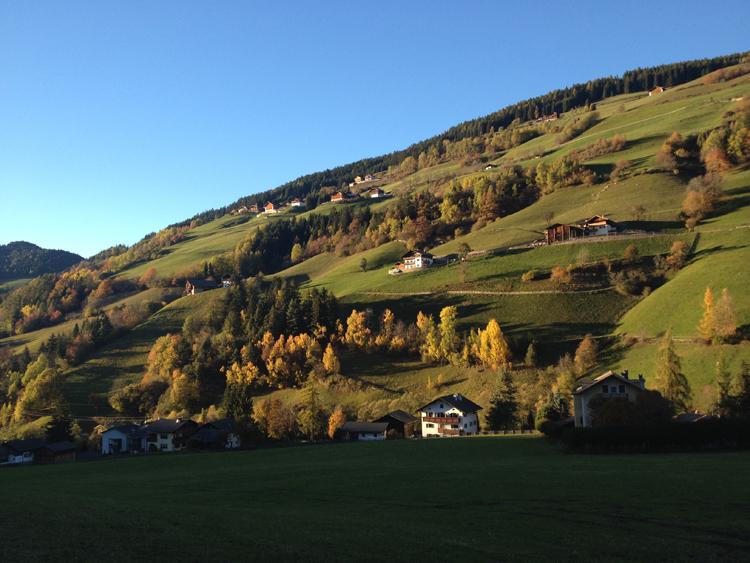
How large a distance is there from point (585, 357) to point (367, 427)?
3225 centimetres

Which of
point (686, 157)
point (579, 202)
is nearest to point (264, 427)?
point (579, 202)

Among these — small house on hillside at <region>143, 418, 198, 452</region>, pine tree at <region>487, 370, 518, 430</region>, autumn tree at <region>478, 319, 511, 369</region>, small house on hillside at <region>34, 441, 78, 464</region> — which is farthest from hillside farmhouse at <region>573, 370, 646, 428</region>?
small house on hillside at <region>34, 441, 78, 464</region>

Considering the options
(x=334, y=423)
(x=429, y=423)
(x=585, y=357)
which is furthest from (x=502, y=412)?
(x=334, y=423)

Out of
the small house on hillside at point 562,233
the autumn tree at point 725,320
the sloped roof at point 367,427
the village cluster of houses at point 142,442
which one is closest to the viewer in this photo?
the autumn tree at point 725,320

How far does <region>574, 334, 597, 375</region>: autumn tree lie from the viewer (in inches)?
3164

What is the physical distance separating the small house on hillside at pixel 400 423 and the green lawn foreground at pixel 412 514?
133 feet

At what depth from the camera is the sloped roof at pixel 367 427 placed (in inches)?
3073

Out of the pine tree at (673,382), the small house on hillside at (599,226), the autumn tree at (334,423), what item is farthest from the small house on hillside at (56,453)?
the small house on hillside at (599,226)

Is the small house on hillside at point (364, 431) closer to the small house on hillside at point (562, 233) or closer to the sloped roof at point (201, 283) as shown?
the small house on hillside at point (562, 233)

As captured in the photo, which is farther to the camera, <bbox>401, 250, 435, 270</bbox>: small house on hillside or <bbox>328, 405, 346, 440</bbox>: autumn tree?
<bbox>401, 250, 435, 270</bbox>: small house on hillside

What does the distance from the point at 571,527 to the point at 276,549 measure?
9.84 meters

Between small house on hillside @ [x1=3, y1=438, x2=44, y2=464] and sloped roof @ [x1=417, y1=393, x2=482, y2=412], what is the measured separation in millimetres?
53559

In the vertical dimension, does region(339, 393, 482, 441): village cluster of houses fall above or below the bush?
below

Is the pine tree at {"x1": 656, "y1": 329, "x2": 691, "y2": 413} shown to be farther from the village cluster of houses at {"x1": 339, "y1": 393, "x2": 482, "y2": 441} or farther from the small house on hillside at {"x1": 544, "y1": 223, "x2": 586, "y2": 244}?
A: the small house on hillside at {"x1": 544, "y1": 223, "x2": 586, "y2": 244}
